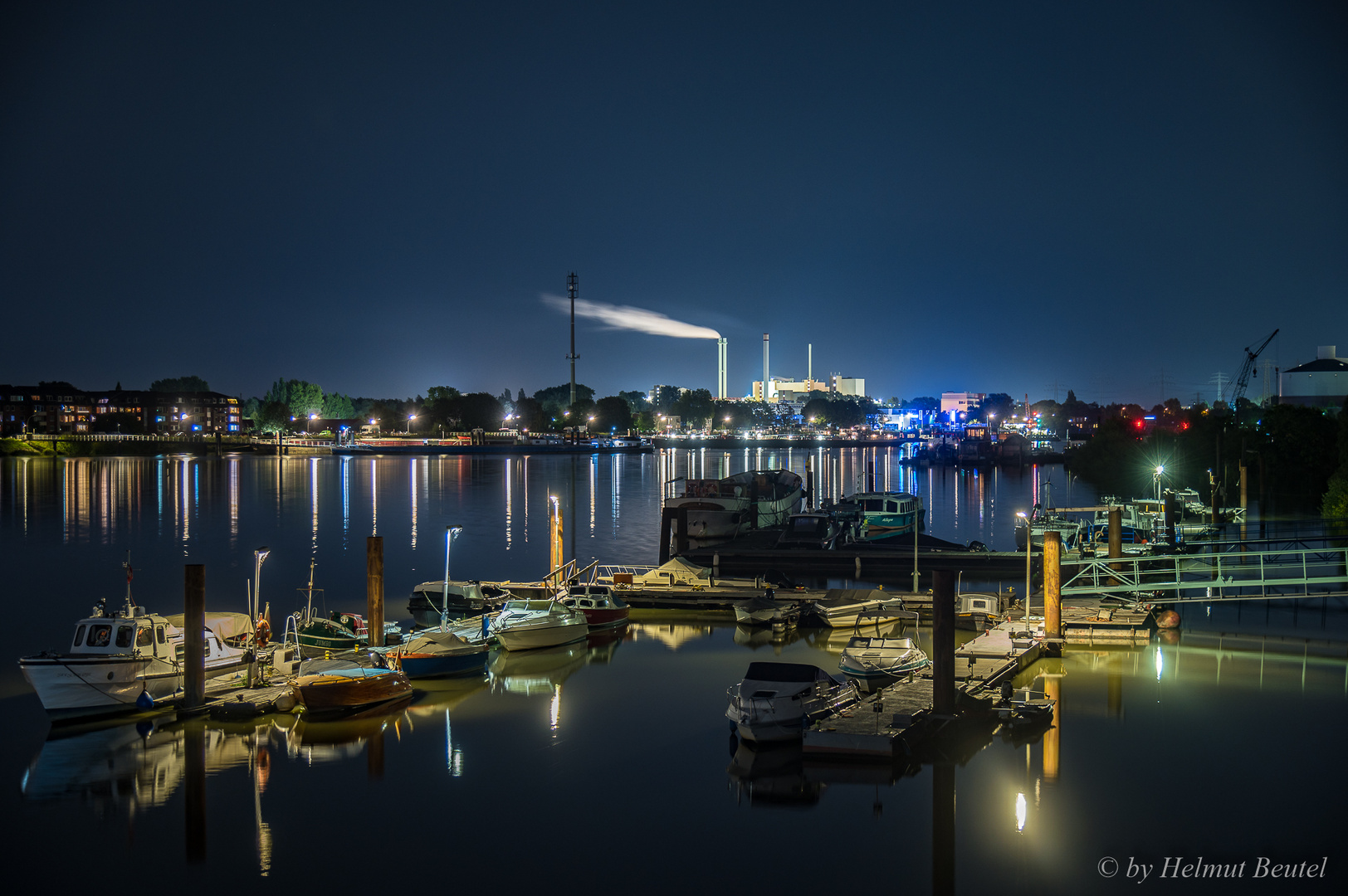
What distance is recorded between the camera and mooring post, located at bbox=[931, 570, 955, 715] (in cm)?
2159

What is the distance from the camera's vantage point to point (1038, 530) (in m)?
50.4

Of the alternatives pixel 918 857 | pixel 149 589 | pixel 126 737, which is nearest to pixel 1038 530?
pixel 918 857

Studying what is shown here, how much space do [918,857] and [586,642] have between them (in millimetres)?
18107

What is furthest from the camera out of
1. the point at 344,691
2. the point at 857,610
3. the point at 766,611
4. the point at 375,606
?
the point at 766,611

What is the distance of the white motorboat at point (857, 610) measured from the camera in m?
34.0

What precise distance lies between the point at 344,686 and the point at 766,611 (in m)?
15.8

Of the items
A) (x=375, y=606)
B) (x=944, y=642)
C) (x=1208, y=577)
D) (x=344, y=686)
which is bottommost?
(x=1208, y=577)

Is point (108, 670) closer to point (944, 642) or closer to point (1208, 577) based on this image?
point (944, 642)

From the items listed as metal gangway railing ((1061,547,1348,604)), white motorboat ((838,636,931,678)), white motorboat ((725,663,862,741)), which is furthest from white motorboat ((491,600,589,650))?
metal gangway railing ((1061,547,1348,604))

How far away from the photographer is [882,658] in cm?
2644

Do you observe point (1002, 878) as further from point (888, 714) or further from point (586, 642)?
point (586, 642)

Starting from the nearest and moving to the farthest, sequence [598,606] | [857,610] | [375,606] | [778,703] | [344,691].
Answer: [778,703] → [344,691] → [375,606] → [857,610] → [598,606]

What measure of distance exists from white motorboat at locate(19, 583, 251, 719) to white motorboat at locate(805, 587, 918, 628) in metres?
21.1

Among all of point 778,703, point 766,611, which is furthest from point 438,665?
point 766,611
